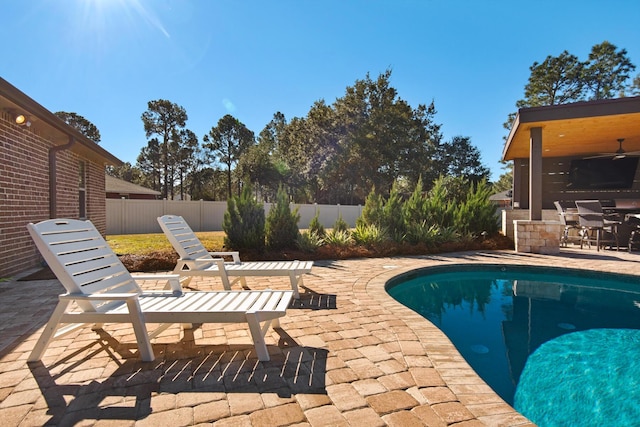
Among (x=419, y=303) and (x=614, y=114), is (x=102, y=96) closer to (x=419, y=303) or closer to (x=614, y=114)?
(x=419, y=303)

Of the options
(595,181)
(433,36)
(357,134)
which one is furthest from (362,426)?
(357,134)

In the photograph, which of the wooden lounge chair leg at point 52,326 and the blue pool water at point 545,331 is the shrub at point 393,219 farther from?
the wooden lounge chair leg at point 52,326

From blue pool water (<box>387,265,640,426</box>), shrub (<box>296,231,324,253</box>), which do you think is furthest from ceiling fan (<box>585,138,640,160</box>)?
shrub (<box>296,231,324,253</box>)

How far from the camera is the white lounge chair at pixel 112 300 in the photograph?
7.78ft

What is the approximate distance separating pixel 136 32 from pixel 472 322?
9.36 metres

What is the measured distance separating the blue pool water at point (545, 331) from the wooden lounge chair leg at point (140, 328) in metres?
2.65

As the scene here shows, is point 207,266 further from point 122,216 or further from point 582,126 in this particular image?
point 122,216

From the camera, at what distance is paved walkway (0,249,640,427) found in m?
1.75

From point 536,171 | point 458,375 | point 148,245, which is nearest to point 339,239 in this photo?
point 536,171

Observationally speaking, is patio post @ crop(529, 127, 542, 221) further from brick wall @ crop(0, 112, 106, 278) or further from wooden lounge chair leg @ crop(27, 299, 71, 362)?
brick wall @ crop(0, 112, 106, 278)

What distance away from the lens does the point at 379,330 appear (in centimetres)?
301

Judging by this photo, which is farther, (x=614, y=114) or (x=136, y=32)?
(x=136, y=32)

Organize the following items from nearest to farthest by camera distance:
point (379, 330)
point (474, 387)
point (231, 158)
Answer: point (474, 387)
point (379, 330)
point (231, 158)

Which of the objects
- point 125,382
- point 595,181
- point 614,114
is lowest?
point 125,382
